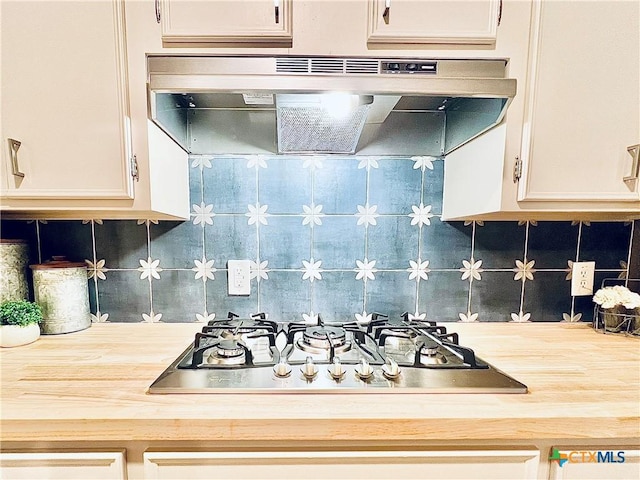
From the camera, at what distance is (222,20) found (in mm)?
763

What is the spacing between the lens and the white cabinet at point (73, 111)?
0.78 meters

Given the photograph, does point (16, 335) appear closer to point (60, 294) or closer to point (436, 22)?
point (60, 294)

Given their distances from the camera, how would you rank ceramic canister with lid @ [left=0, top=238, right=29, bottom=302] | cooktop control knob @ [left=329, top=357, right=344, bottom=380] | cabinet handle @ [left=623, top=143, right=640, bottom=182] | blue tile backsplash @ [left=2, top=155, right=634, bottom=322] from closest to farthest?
cooktop control knob @ [left=329, top=357, right=344, bottom=380] < cabinet handle @ [left=623, top=143, right=640, bottom=182] < ceramic canister with lid @ [left=0, top=238, right=29, bottom=302] < blue tile backsplash @ [left=2, top=155, right=634, bottom=322]

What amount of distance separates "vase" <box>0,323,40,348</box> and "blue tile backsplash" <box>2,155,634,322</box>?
21 centimetres

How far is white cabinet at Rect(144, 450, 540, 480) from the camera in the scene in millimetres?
620

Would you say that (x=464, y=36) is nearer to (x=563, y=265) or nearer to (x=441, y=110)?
(x=441, y=110)

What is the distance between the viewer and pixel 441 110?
43.6 inches

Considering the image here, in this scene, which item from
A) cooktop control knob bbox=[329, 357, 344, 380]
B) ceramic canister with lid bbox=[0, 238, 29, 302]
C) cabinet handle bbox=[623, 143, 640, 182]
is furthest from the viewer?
ceramic canister with lid bbox=[0, 238, 29, 302]

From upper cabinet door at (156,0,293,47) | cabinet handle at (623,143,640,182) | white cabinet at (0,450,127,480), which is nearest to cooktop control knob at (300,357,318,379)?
white cabinet at (0,450,127,480)

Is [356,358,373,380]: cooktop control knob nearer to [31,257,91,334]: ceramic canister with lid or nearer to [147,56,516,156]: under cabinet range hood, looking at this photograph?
[147,56,516,156]: under cabinet range hood

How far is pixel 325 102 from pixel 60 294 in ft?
3.25

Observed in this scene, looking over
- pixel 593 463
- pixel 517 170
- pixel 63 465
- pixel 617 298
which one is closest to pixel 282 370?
pixel 63 465

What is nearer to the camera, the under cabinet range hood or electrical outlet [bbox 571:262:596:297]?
the under cabinet range hood

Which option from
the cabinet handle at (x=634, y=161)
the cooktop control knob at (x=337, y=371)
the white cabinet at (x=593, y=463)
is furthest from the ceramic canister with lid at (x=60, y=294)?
the cabinet handle at (x=634, y=161)
